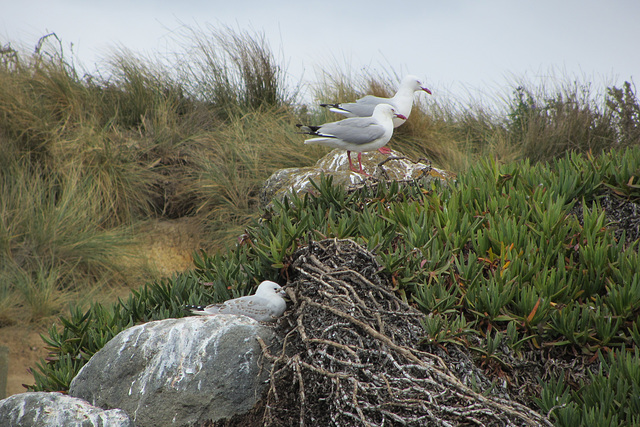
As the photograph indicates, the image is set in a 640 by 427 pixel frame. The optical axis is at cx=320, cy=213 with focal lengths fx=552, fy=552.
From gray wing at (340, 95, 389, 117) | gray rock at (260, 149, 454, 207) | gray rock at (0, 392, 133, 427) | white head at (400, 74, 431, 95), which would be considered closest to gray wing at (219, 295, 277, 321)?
gray rock at (0, 392, 133, 427)

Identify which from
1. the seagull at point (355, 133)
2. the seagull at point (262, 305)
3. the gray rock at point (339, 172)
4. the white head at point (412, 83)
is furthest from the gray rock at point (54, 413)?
the white head at point (412, 83)

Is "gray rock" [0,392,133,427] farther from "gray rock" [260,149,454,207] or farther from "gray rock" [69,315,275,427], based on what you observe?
"gray rock" [260,149,454,207]

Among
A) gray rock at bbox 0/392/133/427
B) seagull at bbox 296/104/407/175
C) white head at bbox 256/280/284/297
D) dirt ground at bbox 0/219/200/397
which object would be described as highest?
seagull at bbox 296/104/407/175

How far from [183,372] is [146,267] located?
4501 millimetres

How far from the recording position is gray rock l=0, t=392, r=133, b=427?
104 inches

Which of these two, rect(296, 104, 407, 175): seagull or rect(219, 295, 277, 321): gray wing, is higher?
rect(296, 104, 407, 175): seagull

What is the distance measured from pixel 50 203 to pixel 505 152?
22.0 ft

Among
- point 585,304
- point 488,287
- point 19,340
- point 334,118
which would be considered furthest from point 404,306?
point 334,118

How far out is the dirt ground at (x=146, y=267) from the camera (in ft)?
19.1

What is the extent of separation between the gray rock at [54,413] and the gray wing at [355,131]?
3.10 metres

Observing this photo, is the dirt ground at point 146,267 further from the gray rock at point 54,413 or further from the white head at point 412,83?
the white head at point 412,83

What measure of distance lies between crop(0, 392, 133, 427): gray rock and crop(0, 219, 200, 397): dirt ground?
3.14 m

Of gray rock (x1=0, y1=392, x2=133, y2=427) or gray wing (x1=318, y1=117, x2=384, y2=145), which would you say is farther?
gray wing (x1=318, y1=117, x2=384, y2=145)

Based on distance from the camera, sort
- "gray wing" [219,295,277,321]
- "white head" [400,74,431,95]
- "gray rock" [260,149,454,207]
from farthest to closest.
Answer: "white head" [400,74,431,95], "gray rock" [260,149,454,207], "gray wing" [219,295,277,321]
